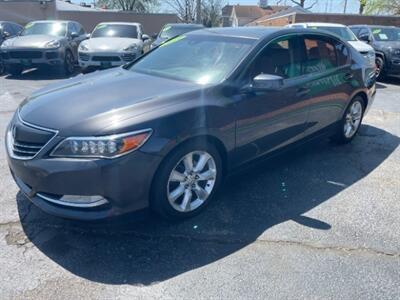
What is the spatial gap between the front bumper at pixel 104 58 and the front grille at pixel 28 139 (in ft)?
24.1

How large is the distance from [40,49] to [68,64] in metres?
1.14

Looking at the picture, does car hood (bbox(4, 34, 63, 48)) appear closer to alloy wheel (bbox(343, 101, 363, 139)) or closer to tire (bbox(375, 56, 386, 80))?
alloy wheel (bbox(343, 101, 363, 139))

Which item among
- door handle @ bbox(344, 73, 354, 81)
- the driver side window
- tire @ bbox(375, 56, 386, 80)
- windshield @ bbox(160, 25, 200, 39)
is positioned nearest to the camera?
the driver side window

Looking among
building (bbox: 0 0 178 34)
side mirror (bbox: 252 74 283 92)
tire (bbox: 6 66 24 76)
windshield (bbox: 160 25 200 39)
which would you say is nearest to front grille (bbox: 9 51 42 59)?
tire (bbox: 6 66 24 76)

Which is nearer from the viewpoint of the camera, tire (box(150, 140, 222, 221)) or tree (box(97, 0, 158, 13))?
tire (box(150, 140, 222, 221))

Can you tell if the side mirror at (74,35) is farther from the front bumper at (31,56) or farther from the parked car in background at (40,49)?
the front bumper at (31,56)

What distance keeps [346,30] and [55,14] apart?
869 inches

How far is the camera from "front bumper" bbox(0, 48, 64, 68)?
10.3 metres

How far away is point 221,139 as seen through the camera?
3264 millimetres

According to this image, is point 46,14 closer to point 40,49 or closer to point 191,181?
point 40,49

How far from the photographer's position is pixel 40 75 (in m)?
11.3

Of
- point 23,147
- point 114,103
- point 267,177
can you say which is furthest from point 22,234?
point 267,177

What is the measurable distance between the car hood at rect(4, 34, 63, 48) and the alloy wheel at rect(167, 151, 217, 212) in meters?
8.81

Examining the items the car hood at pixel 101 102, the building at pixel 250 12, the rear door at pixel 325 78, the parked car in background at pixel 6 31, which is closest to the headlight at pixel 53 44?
the parked car in background at pixel 6 31
